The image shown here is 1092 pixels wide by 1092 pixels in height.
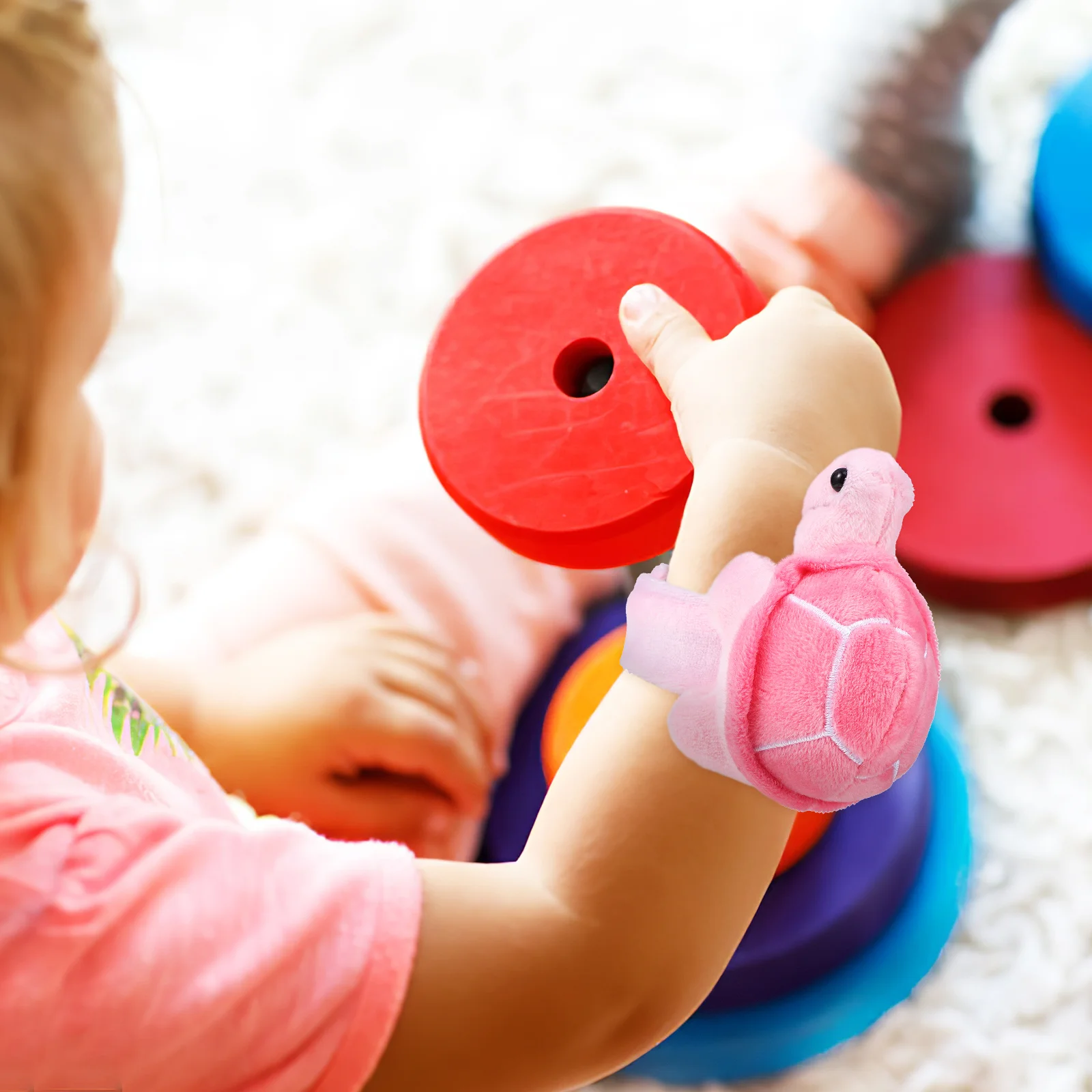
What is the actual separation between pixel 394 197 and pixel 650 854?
61 cm

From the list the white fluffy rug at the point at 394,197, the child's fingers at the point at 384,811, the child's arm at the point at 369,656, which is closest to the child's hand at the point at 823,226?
the white fluffy rug at the point at 394,197

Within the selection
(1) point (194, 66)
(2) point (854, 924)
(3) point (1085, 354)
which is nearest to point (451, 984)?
(2) point (854, 924)

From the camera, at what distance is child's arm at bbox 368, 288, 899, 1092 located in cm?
37

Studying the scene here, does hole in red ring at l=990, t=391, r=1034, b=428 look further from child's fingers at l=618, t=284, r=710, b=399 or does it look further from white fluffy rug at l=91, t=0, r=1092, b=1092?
child's fingers at l=618, t=284, r=710, b=399

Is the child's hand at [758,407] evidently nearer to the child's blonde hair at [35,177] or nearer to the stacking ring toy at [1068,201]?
the child's blonde hair at [35,177]

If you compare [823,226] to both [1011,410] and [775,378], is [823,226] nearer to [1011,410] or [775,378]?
[1011,410]

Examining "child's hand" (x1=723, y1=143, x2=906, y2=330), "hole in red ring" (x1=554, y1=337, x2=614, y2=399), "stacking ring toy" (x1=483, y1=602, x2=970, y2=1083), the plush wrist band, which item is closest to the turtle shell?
the plush wrist band

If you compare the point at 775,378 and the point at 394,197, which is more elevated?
the point at 775,378

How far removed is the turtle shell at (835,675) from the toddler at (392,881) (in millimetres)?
30

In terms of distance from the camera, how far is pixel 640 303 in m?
0.39

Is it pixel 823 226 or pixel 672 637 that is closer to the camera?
pixel 672 637

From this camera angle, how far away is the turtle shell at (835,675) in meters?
0.32

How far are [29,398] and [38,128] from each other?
65 mm

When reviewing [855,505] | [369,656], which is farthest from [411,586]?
[855,505]
